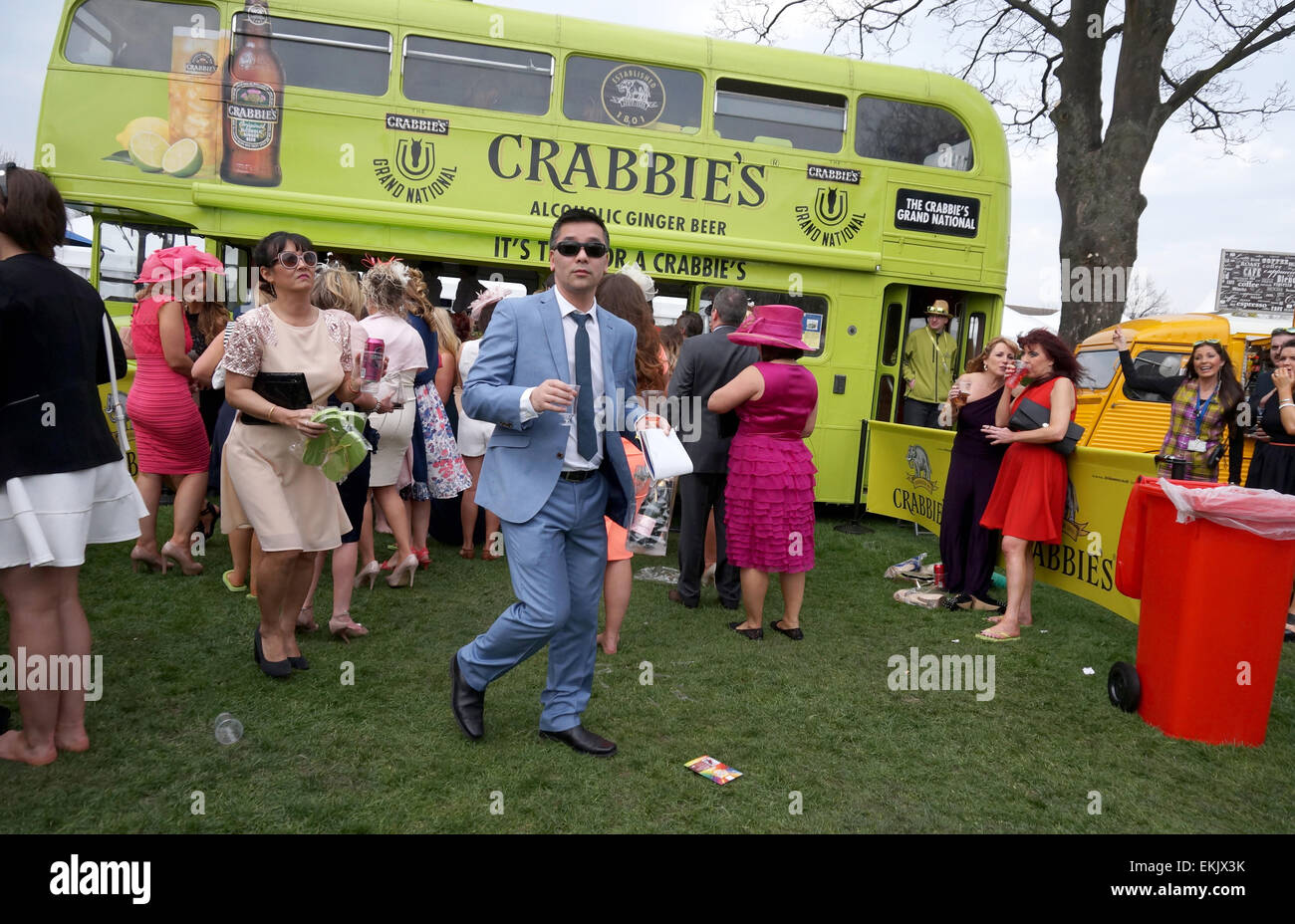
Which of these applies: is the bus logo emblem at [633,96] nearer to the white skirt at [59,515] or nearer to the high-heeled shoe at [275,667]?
the high-heeled shoe at [275,667]

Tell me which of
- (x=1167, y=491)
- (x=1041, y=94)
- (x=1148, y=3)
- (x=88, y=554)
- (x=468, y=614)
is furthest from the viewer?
(x=1041, y=94)

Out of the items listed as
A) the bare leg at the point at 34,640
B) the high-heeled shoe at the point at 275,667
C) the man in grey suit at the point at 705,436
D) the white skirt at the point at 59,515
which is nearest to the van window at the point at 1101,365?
the man in grey suit at the point at 705,436

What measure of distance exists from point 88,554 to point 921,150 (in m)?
8.25

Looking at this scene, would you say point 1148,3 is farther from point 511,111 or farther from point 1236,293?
point 1236,293

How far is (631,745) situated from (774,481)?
198cm

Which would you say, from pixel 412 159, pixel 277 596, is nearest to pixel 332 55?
pixel 412 159

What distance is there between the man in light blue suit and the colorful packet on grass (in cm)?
36

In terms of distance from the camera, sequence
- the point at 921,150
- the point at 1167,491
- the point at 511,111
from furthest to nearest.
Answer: the point at 921,150
the point at 511,111
the point at 1167,491

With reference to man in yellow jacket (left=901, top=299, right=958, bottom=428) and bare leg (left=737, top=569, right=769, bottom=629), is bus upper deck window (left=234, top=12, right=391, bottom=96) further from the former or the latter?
man in yellow jacket (left=901, top=299, right=958, bottom=428)

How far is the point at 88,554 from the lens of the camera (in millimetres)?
5914

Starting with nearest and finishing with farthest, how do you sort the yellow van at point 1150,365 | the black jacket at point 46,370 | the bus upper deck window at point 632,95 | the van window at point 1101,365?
the black jacket at point 46,370 → the bus upper deck window at point 632,95 → the yellow van at point 1150,365 → the van window at point 1101,365

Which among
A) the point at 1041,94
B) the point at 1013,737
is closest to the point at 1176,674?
the point at 1013,737

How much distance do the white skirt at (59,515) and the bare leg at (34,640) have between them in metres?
0.08

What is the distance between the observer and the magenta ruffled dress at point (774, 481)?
4.93m
